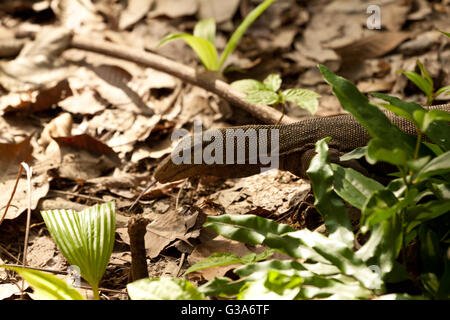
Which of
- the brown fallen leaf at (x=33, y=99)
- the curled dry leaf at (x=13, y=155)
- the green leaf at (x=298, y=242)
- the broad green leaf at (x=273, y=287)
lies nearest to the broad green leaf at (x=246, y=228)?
the green leaf at (x=298, y=242)

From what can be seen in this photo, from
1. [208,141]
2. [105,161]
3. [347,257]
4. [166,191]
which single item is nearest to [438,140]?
[347,257]

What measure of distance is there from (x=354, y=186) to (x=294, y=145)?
3.65ft

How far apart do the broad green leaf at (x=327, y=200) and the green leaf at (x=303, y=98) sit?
3.50 ft

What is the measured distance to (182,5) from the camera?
17.1 ft

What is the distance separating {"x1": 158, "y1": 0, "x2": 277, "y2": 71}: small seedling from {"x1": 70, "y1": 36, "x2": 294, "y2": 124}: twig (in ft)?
0.44

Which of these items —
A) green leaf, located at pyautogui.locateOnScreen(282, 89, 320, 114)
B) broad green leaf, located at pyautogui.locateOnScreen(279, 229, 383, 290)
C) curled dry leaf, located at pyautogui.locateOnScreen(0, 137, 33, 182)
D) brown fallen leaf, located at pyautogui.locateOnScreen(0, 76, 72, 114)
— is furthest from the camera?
brown fallen leaf, located at pyautogui.locateOnScreen(0, 76, 72, 114)

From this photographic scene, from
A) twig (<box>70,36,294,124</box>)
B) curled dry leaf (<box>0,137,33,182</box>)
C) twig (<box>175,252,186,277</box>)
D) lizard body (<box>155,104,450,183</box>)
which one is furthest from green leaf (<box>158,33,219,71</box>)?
twig (<box>175,252,186,277</box>)

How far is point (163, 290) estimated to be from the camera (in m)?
2.01

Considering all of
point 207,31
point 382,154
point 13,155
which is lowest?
point 13,155

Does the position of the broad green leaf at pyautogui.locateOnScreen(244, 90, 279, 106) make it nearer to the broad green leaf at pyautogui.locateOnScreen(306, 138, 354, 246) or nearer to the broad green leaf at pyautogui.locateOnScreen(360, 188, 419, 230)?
the broad green leaf at pyautogui.locateOnScreen(306, 138, 354, 246)

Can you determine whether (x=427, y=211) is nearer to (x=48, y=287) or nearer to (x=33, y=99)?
(x=48, y=287)

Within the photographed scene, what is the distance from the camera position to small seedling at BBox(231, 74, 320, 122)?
130 inches

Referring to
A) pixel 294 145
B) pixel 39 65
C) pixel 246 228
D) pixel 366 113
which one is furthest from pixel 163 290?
pixel 39 65

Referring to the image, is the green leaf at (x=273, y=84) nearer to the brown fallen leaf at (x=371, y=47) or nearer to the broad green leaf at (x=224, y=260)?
the brown fallen leaf at (x=371, y=47)
